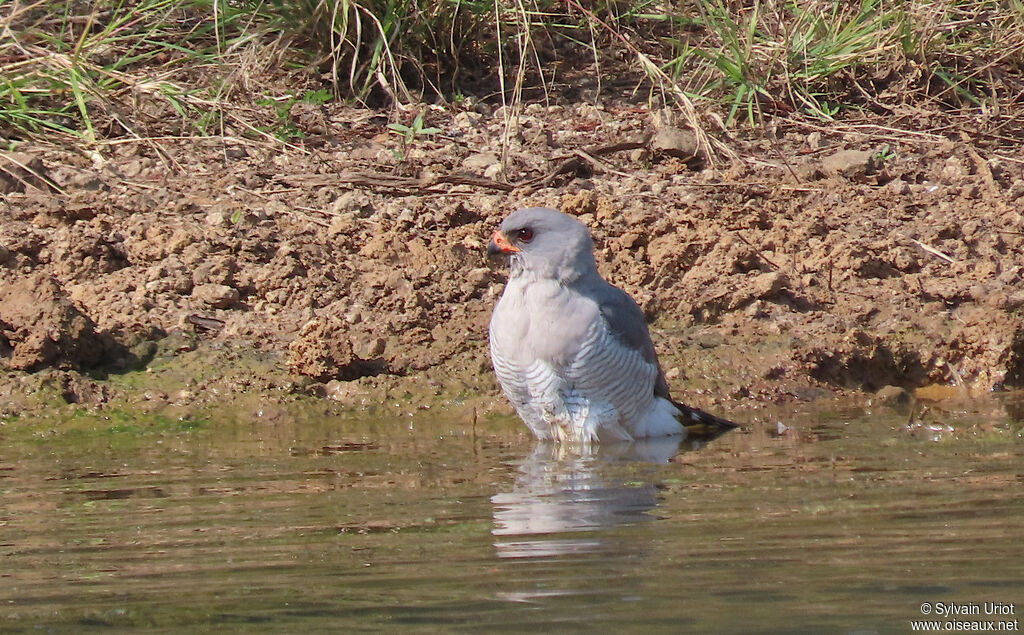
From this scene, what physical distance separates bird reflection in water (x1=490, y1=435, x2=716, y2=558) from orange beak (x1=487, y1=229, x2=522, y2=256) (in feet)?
2.54

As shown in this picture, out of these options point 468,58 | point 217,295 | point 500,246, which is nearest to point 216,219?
point 217,295

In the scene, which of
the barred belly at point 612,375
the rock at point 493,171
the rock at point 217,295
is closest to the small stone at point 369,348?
the rock at point 217,295

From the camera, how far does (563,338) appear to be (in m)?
5.76

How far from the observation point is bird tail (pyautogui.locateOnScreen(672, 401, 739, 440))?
618 centimetres

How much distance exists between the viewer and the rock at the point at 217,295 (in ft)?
23.9

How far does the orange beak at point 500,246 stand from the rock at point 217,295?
181cm

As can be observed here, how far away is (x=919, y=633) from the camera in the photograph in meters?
2.78

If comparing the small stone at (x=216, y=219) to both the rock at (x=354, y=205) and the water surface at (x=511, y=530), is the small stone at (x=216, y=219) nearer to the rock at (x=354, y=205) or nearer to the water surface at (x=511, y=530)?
the rock at (x=354, y=205)

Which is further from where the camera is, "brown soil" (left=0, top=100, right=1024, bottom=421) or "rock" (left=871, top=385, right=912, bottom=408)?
"brown soil" (left=0, top=100, right=1024, bottom=421)

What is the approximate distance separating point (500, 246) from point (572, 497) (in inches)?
63.7

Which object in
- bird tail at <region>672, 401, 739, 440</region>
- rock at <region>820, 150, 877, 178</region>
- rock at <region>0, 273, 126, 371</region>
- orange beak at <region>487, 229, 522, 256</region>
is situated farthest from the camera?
rock at <region>820, 150, 877, 178</region>

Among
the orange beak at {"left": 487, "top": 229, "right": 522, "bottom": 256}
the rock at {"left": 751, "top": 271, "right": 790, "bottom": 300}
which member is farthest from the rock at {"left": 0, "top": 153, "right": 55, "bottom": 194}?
the rock at {"left": 751, "top": 271, "right": 790, "bottom": 300}

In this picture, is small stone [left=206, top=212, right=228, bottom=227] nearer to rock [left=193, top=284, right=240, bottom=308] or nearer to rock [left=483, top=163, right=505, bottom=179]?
rock [left=193, top=284, right=240, bottom=308]

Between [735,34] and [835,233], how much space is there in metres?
2.11
